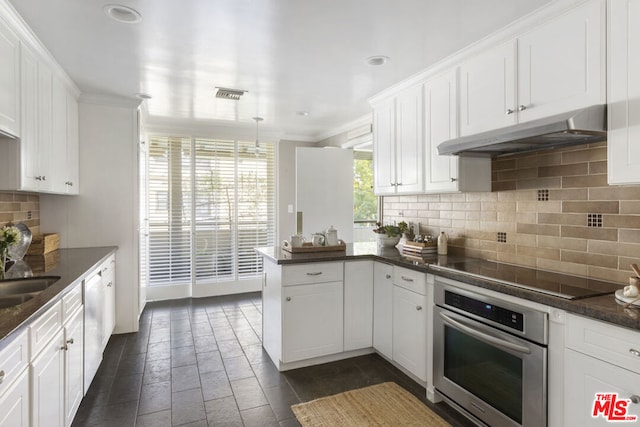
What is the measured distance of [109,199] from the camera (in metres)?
3.62

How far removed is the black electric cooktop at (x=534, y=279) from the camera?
5.61ft

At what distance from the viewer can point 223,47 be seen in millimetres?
2402

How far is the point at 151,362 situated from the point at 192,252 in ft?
7.16

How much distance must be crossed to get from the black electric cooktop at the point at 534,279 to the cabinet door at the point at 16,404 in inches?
85.2

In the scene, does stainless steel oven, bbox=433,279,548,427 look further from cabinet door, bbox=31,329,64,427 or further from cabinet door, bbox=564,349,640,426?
cabinet door, bbox=31,329,64,427

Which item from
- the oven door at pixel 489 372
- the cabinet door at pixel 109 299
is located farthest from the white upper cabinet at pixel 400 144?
the cabinet door at pixel 109 299

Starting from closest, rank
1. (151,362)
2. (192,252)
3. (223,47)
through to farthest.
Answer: (223,47), (151,362), (192,252)

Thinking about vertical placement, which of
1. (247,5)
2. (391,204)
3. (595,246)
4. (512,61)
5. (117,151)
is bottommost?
(595,246)

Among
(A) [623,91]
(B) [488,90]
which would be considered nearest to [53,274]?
(B) [488,90]

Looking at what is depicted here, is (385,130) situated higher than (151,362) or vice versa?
(385,130)

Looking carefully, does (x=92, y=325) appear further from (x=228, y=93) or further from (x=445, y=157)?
(x=445, y=157)

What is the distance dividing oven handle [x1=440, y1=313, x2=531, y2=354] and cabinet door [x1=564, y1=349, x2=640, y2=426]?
20 centimetres

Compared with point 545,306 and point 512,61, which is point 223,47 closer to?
point 512,61

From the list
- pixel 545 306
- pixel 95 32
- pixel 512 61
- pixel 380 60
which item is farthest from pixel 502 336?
pixel 95 32
